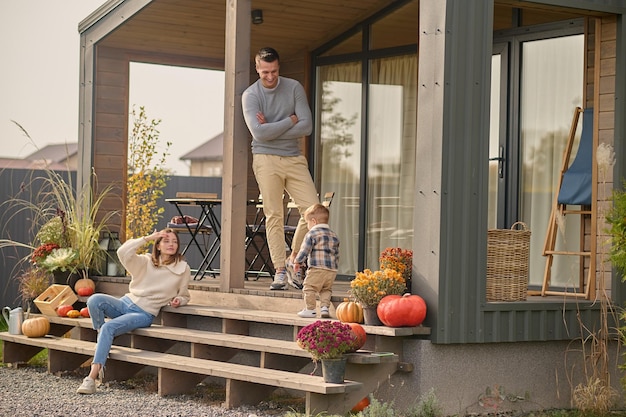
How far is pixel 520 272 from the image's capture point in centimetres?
666

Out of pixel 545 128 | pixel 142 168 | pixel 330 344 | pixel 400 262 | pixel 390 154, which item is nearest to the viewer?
pixel 330 344

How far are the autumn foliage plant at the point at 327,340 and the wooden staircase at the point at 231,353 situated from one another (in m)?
0.14

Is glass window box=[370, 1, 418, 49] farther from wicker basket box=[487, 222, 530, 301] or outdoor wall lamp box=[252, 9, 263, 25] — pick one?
wicker basket box=[487, 222, 530, 301]

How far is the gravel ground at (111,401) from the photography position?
6336mm

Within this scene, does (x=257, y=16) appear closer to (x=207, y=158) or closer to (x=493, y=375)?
(x=493, y=375)

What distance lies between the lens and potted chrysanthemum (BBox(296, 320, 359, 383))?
5777 mm

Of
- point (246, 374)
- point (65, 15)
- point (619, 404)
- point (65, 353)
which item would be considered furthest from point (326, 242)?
point (65, 15)

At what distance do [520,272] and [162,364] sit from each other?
2450 mm

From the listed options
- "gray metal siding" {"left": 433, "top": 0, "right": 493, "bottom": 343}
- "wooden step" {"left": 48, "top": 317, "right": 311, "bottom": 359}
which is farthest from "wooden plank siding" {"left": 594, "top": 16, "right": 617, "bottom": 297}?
"wooden step" {"left": 48, "top": 317, "right": 311, "bottom": 359}

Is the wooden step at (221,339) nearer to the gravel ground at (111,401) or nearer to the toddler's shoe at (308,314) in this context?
the toddler's shoe at (308,314)

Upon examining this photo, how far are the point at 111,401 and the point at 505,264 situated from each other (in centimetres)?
272

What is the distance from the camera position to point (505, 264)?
259 inches

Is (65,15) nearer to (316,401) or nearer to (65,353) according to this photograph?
(65,353)

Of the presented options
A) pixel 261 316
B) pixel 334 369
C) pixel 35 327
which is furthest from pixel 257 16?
pixel 334 369
